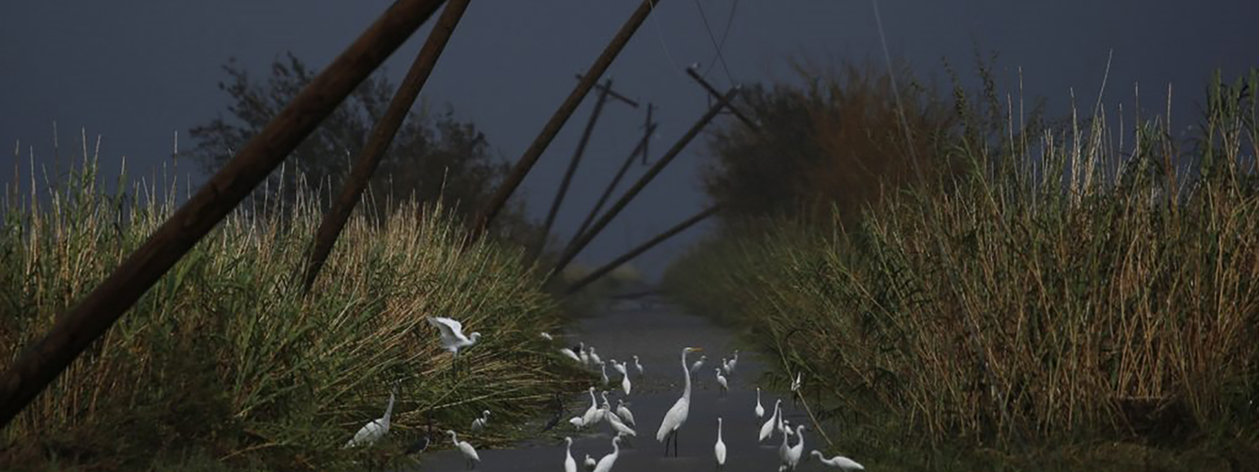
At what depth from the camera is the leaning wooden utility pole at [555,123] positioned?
15383 mm

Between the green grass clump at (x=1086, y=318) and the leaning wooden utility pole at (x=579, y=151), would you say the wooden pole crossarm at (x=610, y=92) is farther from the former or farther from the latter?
the green grass clump at (x=1086, y=318)

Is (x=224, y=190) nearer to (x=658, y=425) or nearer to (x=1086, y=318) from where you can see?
(x=1086, y=318)

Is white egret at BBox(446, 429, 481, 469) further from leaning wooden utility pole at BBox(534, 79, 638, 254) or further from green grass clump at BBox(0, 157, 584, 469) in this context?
leaning wooden utility pole at BBox(534, 79, 638, 254)

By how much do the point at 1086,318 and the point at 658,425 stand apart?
4.10 m

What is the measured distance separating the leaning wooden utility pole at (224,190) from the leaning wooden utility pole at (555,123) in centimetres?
858

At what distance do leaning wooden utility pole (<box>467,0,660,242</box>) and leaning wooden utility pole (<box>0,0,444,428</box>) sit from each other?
858 cm

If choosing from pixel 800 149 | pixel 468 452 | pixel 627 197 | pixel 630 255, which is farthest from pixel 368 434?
pixel 800 149

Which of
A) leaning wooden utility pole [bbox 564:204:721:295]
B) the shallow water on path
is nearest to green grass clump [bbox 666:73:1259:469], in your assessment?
the shallow water on path

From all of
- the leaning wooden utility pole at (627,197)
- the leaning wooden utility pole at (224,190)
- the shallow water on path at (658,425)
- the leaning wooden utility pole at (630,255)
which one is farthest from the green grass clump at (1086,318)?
the leaning wooden utility pole at (630,255)

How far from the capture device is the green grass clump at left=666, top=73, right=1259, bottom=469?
855cm

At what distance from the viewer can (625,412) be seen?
410 inches

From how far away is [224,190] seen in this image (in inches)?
257

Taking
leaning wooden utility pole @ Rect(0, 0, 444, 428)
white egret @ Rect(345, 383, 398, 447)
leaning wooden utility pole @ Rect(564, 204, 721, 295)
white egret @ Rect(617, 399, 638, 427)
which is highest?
leaning wooden utility pole @ Rect(564, 204, 721, 295)

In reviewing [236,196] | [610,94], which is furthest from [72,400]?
[610,94]
